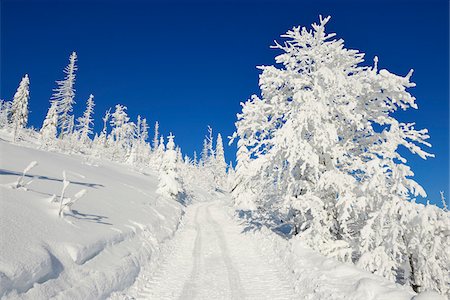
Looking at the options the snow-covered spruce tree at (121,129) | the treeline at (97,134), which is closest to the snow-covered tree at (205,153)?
the treeline at (97,134)

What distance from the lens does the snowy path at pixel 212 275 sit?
10664mm

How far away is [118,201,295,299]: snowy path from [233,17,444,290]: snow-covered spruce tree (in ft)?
9.29

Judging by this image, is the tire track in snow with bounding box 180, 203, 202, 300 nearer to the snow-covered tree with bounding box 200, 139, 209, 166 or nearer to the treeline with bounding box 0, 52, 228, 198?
the treeline with bounding box 0, 52, 228, 198

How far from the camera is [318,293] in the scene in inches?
381

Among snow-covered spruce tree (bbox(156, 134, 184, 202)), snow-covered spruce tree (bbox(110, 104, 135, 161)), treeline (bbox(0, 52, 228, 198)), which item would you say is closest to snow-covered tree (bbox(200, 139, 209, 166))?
treeline (bbox(0, 52, 228, 198))

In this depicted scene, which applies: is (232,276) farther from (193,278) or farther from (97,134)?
(97,134)

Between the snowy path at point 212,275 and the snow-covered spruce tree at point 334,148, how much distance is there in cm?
283

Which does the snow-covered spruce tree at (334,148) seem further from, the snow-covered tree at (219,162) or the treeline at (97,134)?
the snow-covered tree at (219,162)

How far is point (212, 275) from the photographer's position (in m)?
12.7

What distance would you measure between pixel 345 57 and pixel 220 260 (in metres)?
11.1

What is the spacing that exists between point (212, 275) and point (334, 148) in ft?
24.0

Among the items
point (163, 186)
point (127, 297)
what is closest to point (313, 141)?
point (127, 297)

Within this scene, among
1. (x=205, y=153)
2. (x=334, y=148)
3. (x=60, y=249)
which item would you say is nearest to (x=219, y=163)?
(x=205, y=153)

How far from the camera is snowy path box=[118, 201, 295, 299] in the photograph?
10664mm
